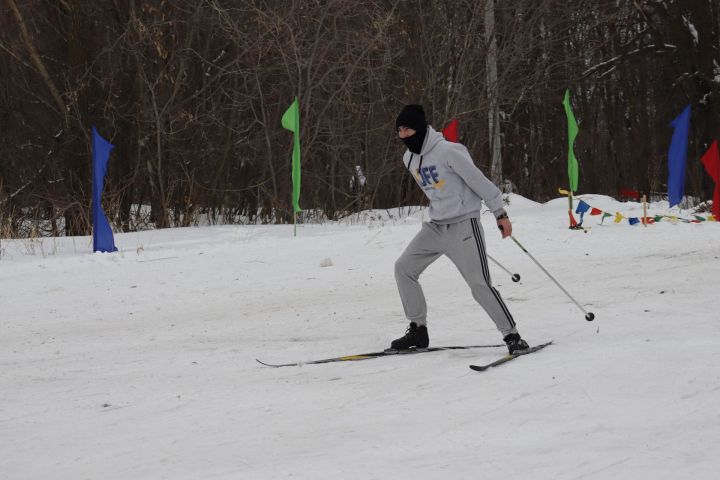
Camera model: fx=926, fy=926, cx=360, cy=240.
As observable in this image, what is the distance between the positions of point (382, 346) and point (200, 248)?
22.3ft

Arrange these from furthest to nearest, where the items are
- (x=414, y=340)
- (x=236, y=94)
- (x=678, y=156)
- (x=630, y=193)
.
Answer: (x=630, y=193)
(x=236, y=94)
(x=678, y=156)
(x=414, y=340)

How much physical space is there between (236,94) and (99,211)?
8264mm

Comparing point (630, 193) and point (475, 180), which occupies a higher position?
point (630, 193)

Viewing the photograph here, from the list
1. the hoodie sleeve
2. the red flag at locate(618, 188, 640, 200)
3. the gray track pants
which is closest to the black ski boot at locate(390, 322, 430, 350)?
the gray track pants

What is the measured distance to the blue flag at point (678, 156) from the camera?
15852 millimetres

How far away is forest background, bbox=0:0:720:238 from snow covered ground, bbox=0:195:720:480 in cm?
795

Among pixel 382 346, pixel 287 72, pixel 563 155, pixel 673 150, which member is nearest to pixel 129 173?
pixel 287 72

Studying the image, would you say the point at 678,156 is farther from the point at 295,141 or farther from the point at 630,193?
the point at 630,193

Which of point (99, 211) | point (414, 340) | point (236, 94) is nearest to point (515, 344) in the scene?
point (414, 340)

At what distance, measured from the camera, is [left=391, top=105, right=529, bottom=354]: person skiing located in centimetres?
614

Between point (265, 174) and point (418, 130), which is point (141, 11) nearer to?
point (265, 174)

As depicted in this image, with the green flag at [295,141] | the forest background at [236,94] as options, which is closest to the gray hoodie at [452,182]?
the green flag at [295,141]

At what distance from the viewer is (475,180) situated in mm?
6176

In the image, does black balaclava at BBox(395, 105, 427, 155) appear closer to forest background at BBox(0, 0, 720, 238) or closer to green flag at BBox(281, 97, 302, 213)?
green flag at BBox(281, 97, 302, 213)
